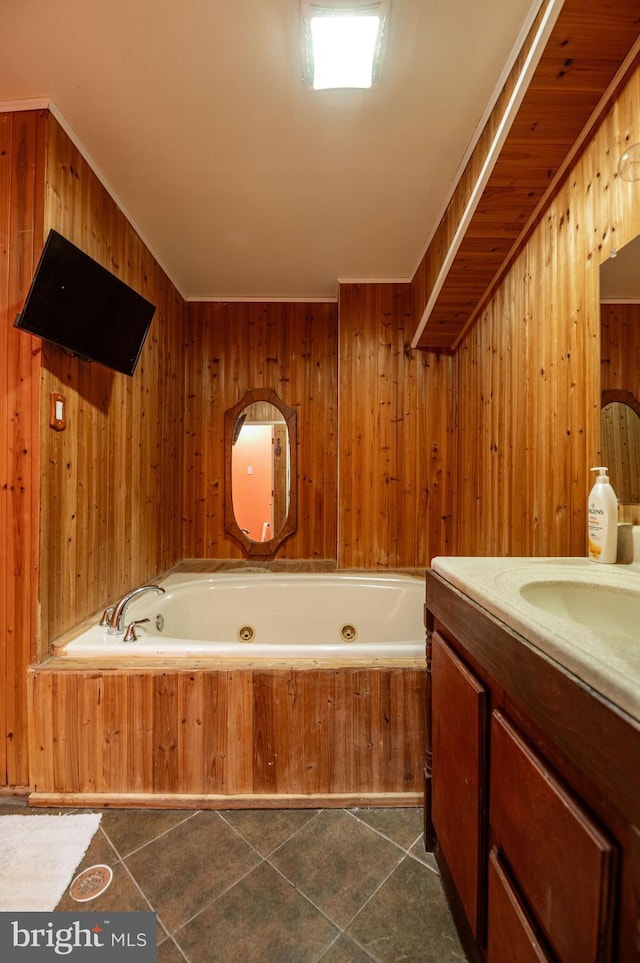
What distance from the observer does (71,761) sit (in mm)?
1387

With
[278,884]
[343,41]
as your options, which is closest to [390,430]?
[343,41]

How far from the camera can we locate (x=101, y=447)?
5.98ft

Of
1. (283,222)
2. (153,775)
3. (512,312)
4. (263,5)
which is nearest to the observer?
(263,5)

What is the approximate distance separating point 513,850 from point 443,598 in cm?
46

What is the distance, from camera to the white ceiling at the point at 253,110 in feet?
3.83

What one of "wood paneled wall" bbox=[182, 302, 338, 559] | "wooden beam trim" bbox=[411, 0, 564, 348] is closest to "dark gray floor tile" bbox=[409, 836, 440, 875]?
"wood paneled wall" bbox=[182, 302, 338, 559]

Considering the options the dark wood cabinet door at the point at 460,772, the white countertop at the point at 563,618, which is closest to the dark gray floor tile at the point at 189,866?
the dark wood cabinet door at the point at 460,772

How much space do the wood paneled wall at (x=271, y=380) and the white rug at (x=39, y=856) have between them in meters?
1.79

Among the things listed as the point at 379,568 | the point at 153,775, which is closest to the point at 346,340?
the point at 379,568

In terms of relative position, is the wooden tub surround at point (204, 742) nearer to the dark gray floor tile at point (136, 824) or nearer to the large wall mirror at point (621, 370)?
the dark gray floor tile at point (136, 824)

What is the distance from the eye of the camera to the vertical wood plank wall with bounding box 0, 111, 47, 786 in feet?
4.67

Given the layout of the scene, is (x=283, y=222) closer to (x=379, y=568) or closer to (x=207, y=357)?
(x=207, y=357)

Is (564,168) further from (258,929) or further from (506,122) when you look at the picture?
(258,929)

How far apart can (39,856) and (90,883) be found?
0.71 feet
